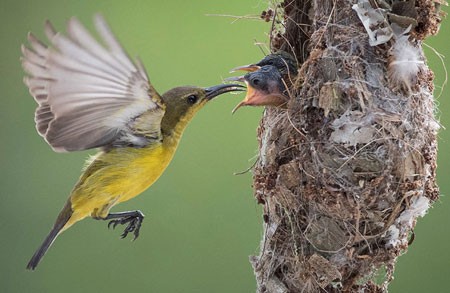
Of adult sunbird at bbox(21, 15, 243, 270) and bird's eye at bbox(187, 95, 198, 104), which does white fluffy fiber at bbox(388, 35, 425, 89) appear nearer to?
adult sunbird at bbox(21, 15, 243, 270)

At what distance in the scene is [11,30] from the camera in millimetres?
4758

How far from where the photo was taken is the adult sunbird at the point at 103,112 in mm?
2514

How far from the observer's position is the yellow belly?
290 centimetres

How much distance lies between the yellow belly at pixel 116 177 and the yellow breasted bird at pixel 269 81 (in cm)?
32

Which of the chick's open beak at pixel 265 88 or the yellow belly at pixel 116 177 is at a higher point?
the chick's open beak at pixel 265 88

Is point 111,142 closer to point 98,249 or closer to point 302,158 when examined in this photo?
point 302,158

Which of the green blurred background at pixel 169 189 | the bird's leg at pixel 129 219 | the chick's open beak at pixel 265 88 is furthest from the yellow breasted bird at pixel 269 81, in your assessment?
the green blurred background at pixel 169 189

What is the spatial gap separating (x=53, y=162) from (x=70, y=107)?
2.11 m

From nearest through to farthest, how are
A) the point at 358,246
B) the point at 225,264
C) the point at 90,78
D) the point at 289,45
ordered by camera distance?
the point at 90,78 < the point at 358,246 < the point at 289,45 < the point at 225,264

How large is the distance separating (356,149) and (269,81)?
1.21 ft

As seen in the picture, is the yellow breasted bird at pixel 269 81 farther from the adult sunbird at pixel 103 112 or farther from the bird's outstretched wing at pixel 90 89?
the bird's outstretched wing at pixel 90 89

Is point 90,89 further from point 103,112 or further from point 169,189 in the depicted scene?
point 169,189

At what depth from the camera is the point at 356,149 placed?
2676 mm

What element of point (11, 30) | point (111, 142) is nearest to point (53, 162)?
point (11, 30)
